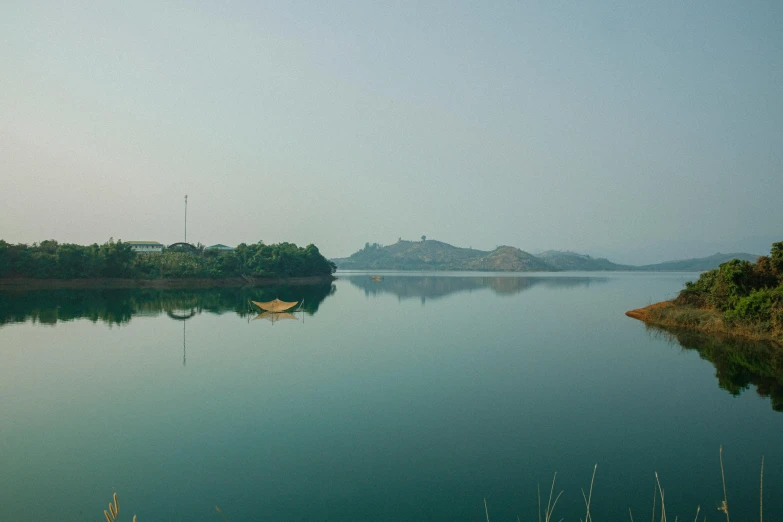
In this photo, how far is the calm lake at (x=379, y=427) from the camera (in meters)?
5.81

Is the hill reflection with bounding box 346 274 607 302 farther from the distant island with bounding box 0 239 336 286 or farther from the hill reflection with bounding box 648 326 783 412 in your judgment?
the hill reflection with bounding box 648 326 783 412

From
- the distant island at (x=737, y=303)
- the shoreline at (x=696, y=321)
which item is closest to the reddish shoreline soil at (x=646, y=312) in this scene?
the shoreline at (x=696, y=321)

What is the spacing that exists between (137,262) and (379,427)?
5006 centimetres

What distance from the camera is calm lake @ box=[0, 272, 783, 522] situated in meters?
5.81

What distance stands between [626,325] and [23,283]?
48929mm

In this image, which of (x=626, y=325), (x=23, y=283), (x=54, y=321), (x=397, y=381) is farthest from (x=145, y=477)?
(x=23, y=283)

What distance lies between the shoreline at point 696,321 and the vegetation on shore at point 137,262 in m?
43.4

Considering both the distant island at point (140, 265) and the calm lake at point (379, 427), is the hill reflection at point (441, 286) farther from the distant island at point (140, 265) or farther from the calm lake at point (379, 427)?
the calm lake at point (379, 427)

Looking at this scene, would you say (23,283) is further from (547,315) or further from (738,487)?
(738,487)

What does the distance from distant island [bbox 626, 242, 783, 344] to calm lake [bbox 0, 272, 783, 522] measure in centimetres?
159

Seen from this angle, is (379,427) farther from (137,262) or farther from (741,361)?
(137,262)

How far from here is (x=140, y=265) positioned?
5041 cm

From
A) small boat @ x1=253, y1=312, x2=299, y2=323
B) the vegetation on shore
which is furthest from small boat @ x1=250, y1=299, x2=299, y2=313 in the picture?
the vegetation on shore

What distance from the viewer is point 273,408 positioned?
9430mm
